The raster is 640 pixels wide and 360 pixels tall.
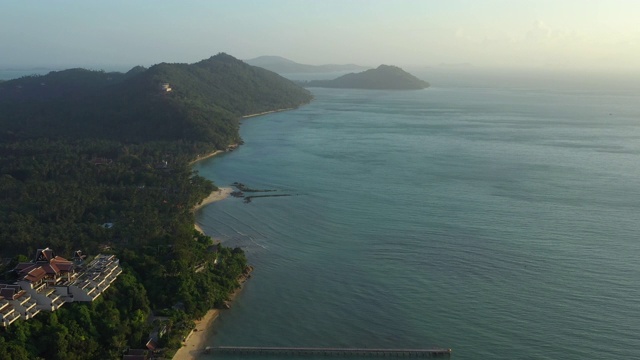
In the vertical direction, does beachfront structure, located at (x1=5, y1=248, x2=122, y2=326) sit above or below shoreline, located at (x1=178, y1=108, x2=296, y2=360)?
above

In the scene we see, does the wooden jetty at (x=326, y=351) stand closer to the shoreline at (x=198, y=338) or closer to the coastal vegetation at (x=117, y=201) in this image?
the shoreline at (x=198, y=338)

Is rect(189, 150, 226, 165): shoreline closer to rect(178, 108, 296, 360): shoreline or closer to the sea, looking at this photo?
the sea

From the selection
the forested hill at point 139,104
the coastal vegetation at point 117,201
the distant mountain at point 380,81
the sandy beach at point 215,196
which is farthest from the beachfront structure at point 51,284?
the distant mountain at point 380,81

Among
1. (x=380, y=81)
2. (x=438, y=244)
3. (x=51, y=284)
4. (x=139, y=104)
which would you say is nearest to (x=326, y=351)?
(x=51, y=284)

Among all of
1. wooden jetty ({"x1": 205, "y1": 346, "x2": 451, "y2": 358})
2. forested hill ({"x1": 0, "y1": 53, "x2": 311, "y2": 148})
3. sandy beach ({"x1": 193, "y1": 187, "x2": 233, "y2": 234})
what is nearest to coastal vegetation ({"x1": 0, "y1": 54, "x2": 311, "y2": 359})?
forested hill ({"x1": 0, "y1": 53, "x2": 311, "y2": 148})

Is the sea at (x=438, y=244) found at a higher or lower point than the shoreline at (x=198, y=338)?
higher

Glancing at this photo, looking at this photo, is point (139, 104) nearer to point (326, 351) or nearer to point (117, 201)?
point (117, 201)

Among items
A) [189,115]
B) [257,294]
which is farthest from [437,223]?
[189,115]
